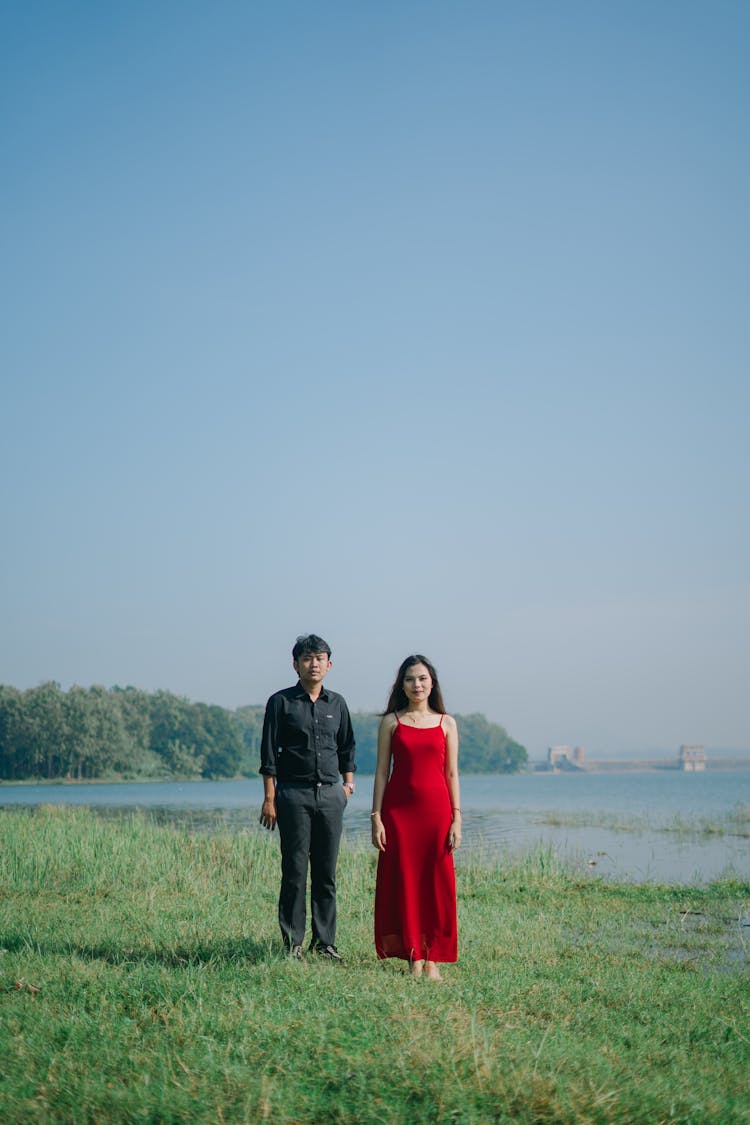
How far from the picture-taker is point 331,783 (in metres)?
6.77

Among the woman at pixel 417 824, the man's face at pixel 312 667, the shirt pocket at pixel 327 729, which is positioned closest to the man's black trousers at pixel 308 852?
the shirt pocket at pixel 327 729

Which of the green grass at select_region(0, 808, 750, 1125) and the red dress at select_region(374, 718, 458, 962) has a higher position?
the red dress at select_region(374, 718, 458, 962)

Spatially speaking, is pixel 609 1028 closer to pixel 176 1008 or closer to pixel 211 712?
pixel 176 1008

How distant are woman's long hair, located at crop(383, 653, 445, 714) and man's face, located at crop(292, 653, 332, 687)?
0.56 metres

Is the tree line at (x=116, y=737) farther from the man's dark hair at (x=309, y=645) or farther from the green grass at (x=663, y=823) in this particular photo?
the man's dark hair at (x=309, y=645)

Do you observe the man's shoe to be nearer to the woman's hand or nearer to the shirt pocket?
the woman's hand

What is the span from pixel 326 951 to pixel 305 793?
3.60 feet

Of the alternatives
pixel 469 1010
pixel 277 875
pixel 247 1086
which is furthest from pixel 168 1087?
pixel 277 875

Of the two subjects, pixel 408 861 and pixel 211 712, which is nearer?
pixel 408 861

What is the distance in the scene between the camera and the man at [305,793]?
6.59 meters

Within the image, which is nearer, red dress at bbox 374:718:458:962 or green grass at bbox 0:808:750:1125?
green grass at bbox 0:808:750:1125

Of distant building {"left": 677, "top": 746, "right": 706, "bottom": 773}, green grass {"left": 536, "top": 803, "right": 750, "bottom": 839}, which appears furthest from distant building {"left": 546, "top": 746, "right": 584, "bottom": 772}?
green grass {"left": 536, "top": 803, "right": 750, "bottom": 839}

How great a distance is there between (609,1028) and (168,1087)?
92.7 inches

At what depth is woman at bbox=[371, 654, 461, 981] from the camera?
6.07 m
